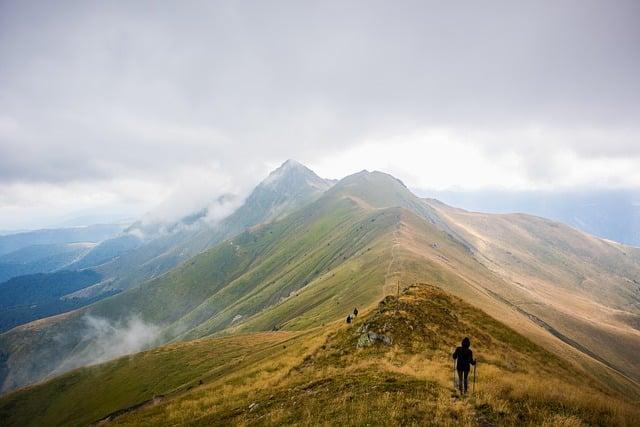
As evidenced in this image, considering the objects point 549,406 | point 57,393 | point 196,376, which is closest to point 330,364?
point 549,406

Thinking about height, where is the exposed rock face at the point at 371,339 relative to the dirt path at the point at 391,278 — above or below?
above

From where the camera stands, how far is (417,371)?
1071 inches

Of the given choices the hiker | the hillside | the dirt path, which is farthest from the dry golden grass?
the dirt path

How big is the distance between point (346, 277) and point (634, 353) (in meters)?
136

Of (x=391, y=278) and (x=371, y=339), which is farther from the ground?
(x=371, y=339)

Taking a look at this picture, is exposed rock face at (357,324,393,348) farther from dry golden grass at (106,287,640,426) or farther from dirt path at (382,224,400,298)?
dirt path at (382,224,400,298)

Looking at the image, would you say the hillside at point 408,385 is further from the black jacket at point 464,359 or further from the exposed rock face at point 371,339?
the black jacket at point 464,359

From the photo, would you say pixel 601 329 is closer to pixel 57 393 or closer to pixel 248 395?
pixel 248 395

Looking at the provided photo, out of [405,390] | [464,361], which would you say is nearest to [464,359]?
[464,361]

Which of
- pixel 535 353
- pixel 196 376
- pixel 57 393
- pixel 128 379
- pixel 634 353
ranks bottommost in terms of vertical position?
pixel 634 353

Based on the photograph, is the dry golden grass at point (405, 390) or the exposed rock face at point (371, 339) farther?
the exposed rock face at point (371, 339)

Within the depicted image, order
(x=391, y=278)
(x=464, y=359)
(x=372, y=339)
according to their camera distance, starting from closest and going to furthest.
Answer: (x=464, y=359) → (x=372, y=339) → (x=391, y=278)

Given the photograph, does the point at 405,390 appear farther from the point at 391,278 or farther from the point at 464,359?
the point at 391,278

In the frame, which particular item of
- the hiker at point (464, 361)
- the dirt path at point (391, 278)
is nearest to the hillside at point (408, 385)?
the hiker at point (464, 361)
